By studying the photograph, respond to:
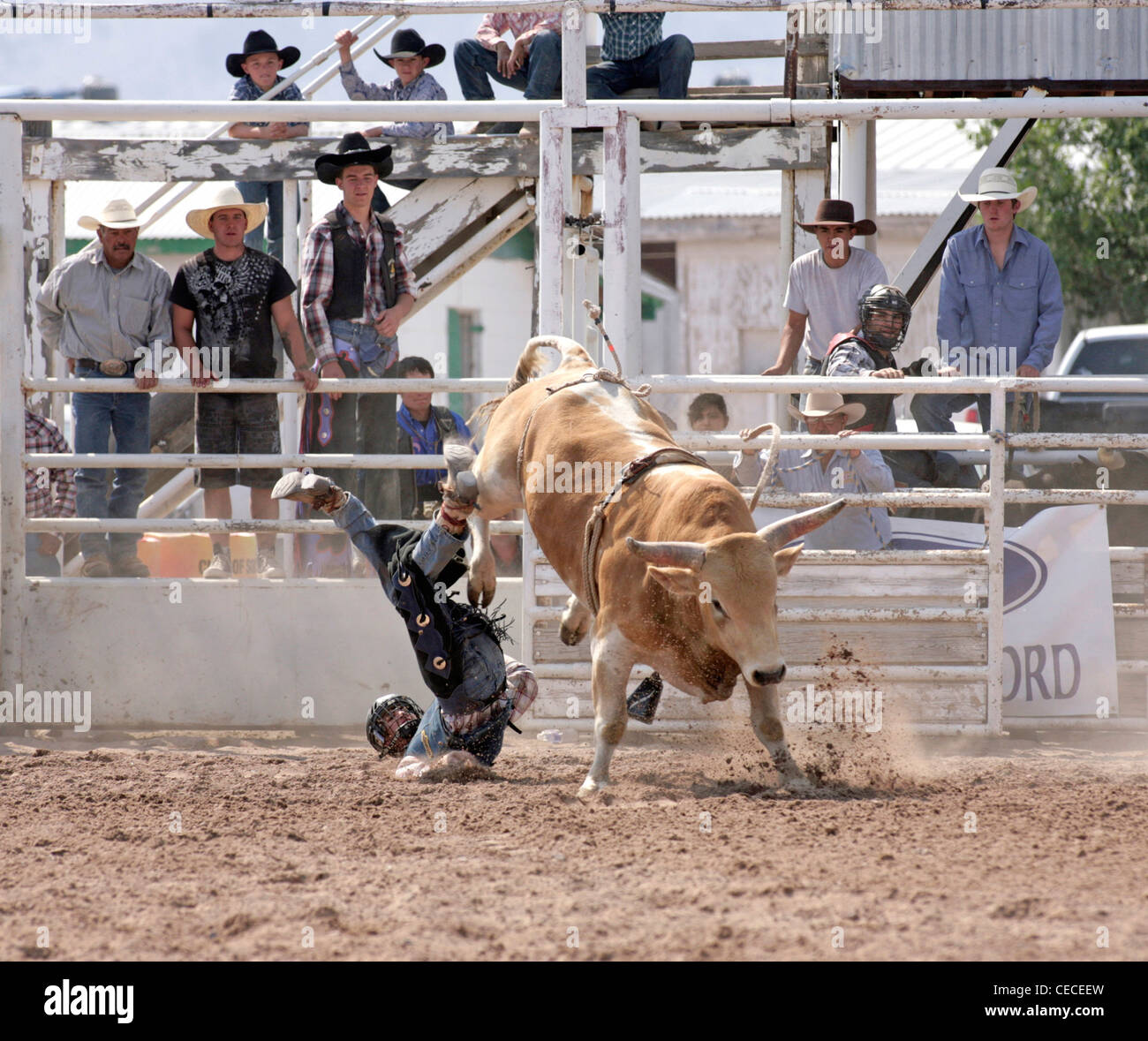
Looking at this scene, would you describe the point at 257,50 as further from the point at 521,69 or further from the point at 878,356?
the point at 878,356

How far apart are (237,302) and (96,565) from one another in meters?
1.63

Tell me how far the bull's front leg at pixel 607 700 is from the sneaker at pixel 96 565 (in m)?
3.66

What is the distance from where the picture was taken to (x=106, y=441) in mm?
7320

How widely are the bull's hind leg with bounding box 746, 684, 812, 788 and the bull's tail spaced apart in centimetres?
166

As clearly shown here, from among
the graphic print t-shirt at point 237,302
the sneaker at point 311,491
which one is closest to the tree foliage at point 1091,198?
the graphic print t-shirt at point 237,302

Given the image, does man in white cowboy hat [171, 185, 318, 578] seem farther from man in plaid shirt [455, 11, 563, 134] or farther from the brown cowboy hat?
the brown cowboy hat

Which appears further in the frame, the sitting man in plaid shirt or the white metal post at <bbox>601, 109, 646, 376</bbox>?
the sitting man in plaid shirt

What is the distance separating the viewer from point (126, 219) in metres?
7.47

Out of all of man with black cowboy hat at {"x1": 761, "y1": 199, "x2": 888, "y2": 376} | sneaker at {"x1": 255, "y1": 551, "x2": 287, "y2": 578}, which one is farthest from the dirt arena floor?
sneaker at {"x1": 255, "y1": 551, "x2": 287, "y2": 578}

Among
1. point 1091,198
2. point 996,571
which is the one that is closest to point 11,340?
point 996,571

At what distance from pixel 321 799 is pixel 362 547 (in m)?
1.02

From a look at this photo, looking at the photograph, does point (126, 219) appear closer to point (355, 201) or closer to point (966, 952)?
point (355, 201)

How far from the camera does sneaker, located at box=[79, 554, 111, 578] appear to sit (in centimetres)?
764
